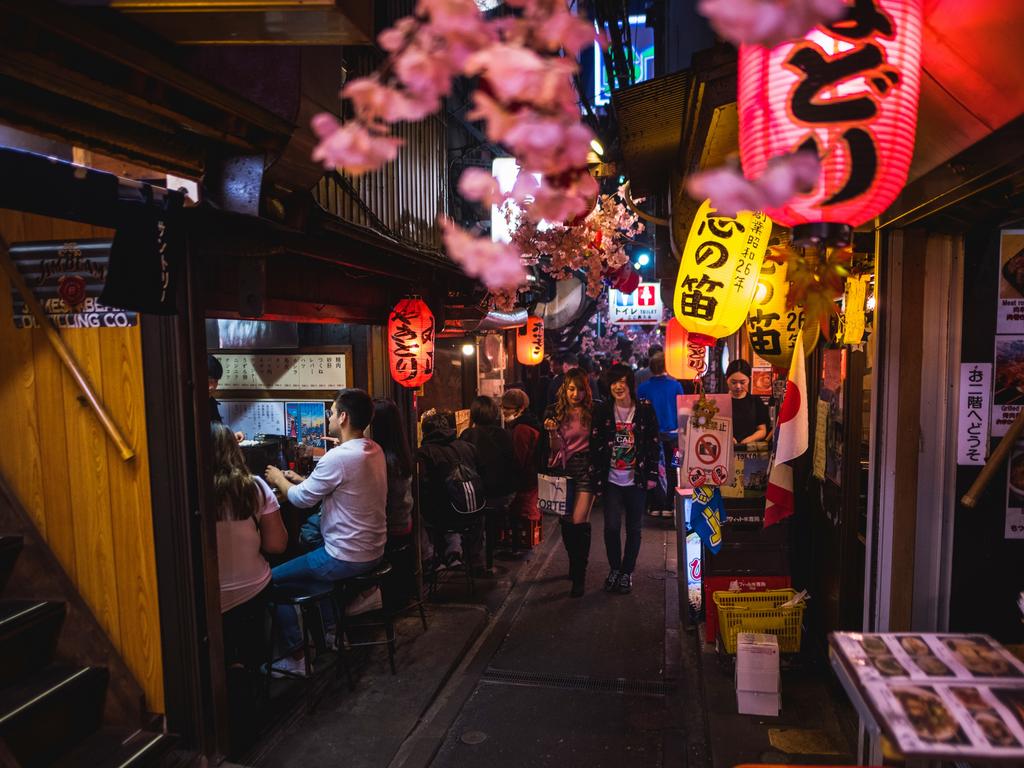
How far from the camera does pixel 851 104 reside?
240 centimetres

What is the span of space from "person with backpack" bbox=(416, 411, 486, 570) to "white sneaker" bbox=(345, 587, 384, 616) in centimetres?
179

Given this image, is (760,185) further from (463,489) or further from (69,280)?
(463,489)

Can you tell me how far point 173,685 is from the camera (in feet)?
15.3

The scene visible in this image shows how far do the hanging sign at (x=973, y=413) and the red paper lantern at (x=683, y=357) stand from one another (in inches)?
227

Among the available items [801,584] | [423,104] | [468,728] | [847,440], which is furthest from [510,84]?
[801,584]

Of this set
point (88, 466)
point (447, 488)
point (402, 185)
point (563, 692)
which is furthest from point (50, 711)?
point (402, 185)

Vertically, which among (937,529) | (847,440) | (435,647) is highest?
(847,440)

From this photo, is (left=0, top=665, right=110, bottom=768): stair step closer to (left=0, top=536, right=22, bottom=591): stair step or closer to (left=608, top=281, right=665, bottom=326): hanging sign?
(left=0, top=536, right=22, bottom=591): stair step

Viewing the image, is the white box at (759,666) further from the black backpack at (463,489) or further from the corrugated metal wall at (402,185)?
the corrugated metal wall at (402,185)

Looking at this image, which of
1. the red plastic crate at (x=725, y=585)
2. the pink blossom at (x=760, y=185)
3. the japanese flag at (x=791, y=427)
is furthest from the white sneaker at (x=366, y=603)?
the pink blossom at (x=760, y=185)

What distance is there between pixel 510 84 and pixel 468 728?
577 cm

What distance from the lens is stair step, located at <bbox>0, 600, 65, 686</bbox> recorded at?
4.30 meters

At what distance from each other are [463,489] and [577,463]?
1677 millimetres

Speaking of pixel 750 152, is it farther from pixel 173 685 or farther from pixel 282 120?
pixel 173 685
